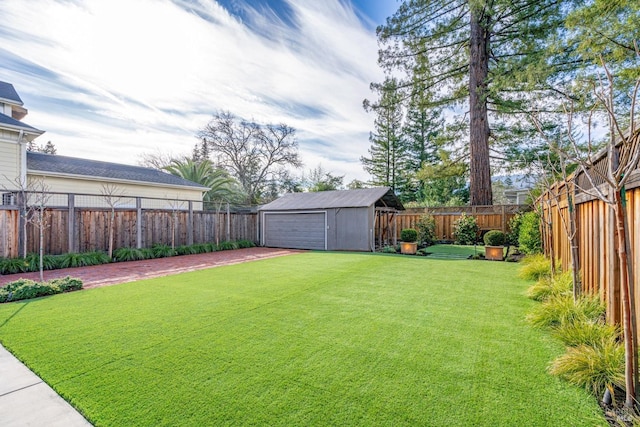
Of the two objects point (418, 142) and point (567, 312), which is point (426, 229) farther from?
point (418, 142)

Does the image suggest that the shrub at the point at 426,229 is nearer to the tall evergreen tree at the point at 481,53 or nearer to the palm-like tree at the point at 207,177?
the tall evergreen tree at the point at 481,53

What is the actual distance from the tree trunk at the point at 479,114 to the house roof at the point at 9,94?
18.0 metres

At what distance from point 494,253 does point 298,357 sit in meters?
8.24

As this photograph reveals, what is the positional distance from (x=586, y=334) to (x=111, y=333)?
4.75 m

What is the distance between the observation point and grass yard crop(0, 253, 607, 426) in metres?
1.92

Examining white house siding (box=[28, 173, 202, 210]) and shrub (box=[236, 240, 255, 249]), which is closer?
white house siding (box=[28, 173, 202, 210])

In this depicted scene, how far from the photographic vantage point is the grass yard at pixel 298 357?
1.92m

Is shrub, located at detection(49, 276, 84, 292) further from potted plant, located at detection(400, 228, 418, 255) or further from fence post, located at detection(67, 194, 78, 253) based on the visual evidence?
potted plant, located at detection(400, 228, 418, 255)

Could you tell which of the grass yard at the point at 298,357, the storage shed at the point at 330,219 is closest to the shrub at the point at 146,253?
the grass yard at the point at 298,357

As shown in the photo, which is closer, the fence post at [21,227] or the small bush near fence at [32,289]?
the small bush near fence at [32,289]

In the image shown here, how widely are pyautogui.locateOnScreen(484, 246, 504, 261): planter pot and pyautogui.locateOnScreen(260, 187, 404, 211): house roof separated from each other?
427 centimetres

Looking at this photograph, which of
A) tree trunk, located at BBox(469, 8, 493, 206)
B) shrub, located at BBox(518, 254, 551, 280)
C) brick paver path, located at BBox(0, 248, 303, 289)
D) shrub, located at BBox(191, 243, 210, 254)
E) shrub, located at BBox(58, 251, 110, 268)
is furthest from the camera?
tree trunk, located at BBox(469, 8, 493, 206)

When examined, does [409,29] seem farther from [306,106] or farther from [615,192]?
[615,192]

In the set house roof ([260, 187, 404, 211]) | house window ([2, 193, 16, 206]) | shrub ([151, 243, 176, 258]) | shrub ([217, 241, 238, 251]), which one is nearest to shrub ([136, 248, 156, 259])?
shrub ([151, 243, 176, 258])
